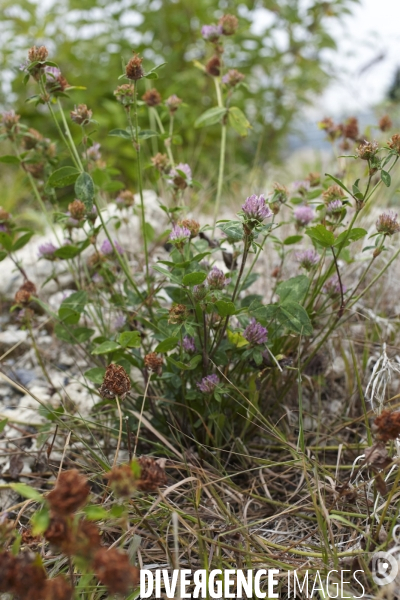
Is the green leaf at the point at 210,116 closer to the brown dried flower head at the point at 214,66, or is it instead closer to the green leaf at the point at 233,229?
the brown dried flower head at the point at 214,66

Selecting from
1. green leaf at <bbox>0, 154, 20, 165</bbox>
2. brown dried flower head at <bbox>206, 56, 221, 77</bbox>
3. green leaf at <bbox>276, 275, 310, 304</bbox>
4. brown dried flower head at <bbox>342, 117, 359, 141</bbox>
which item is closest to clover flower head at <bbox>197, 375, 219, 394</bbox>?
green leaf at <bbox>276, 275, 310, 304</bbox>

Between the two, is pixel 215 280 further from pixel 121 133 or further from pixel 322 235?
pixel 121 133

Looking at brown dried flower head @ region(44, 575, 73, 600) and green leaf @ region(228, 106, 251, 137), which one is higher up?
green leaf @ region(228, 106, 251, 137)

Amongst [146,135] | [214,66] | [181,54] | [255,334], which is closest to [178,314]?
[255,334]

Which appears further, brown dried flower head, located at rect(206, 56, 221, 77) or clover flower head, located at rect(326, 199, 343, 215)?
brown dried flower head, located at rect(206, 56, 221, 77)

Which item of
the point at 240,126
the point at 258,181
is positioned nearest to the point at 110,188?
the point at 240,126

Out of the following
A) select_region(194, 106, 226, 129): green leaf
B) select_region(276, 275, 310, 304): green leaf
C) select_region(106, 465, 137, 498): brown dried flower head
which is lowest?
select_region(106, 465, 137, 498): brown dried flower head

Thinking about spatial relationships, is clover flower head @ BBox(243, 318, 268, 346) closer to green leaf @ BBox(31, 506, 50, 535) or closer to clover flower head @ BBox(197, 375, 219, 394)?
clover flower head @ BBox(197, 375, 219, 394)
